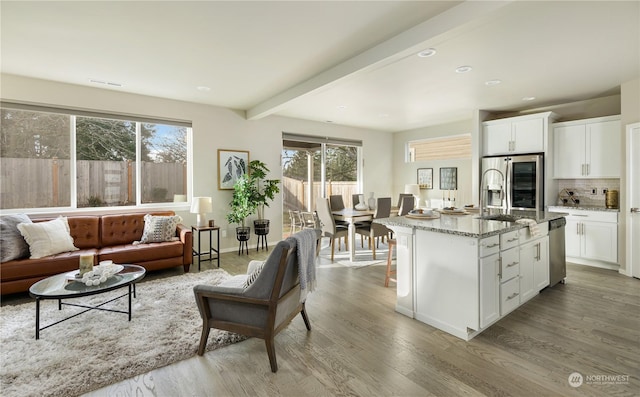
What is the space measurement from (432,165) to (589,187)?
296cm

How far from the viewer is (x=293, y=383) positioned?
1.93 m

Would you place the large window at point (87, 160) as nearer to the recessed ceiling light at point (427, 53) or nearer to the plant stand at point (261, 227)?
the plant stand at point (261, 227)

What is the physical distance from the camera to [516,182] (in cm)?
524

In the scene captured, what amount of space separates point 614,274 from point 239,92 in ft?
19.2

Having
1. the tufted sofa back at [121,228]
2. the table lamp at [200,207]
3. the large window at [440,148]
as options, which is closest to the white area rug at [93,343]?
the tufted sofa back at [121,228]

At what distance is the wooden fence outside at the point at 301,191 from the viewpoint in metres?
6.53

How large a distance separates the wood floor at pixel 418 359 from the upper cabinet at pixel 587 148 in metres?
2.39

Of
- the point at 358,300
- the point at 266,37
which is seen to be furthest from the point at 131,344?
the point at 266,37

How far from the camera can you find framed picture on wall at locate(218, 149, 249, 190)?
5520 mm

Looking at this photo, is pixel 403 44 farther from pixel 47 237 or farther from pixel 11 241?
pixel 11 241

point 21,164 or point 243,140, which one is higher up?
point 243,140

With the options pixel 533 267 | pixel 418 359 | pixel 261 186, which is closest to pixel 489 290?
pixel 418 359

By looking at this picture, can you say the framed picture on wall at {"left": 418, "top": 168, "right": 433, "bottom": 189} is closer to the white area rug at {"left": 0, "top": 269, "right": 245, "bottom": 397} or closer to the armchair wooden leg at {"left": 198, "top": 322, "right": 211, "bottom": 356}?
the white area rug at {"left": 0, "top": 269, "right": 245, "bottom": 397}

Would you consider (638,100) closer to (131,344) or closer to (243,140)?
(243,140)
